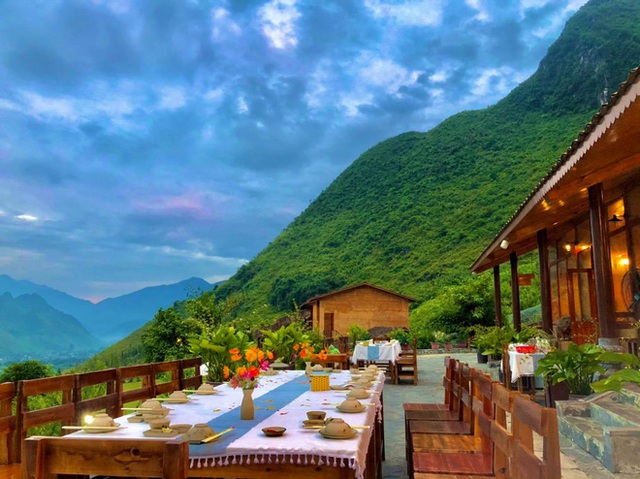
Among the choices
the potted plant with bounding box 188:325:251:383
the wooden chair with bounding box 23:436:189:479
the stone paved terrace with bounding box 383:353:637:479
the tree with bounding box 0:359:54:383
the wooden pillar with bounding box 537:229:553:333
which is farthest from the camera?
the wooden pillar with bounding box 537:229:553:333

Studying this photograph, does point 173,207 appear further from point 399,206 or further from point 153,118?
point 399,206

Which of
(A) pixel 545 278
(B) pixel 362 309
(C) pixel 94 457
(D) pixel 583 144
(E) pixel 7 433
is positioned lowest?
(E) pixel 7 433

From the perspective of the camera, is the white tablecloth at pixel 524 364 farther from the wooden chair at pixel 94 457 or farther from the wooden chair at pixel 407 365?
the wooden chair at pixel 94 457

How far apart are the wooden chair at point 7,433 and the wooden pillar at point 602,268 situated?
24.5 ft

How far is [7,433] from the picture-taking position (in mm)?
3359

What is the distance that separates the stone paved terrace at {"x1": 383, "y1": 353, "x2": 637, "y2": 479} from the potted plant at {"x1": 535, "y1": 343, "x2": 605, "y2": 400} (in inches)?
34.1

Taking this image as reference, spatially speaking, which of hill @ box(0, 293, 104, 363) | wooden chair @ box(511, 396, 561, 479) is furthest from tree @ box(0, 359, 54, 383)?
hill @ box(0, 293, 104, 363)

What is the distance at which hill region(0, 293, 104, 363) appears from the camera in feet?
492

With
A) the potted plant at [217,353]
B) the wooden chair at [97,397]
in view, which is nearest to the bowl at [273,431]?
the wooden chair at [97,397]

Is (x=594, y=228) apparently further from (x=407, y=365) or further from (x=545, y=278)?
(x=407, y=365)

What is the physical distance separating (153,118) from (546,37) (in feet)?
287

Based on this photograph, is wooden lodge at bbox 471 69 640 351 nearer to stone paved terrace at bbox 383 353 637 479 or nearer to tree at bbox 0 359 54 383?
stone paved terrace at bbox 383 353 637 479

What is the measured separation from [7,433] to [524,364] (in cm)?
744

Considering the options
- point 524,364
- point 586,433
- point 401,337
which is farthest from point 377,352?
point 401,337
